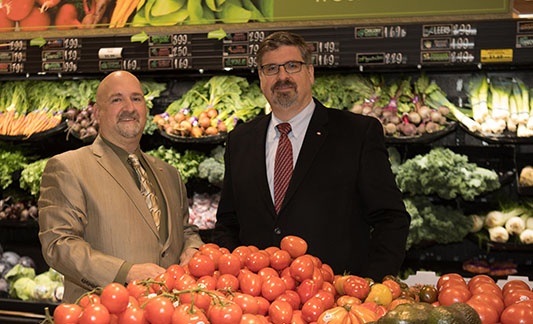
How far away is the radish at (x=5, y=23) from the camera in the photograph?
19.6 feet

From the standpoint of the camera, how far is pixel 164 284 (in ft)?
7.02

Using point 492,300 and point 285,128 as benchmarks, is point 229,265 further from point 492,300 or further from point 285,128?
point 285,128

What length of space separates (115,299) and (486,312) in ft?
4.02

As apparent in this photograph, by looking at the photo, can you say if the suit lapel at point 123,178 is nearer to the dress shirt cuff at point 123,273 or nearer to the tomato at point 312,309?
the dress shirt cuff at point 123,273

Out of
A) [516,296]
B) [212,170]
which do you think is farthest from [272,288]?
[212,170]

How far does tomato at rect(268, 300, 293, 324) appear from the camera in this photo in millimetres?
2168

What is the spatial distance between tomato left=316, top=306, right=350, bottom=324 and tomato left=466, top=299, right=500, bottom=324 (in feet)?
1.64

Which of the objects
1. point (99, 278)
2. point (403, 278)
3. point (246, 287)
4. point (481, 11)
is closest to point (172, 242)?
point (99, 278)

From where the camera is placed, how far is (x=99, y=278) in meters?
3.09

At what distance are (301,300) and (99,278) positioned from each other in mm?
1148

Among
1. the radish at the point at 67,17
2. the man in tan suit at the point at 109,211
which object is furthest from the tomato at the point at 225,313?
the radish at the point at 67,17

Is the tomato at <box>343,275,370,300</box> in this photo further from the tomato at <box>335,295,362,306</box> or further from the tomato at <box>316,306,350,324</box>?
the tomato at <box>316,306,350,324</box>

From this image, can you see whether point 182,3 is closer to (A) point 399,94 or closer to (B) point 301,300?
(A) point 399,94

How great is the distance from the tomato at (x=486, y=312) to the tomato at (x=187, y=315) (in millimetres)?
935
